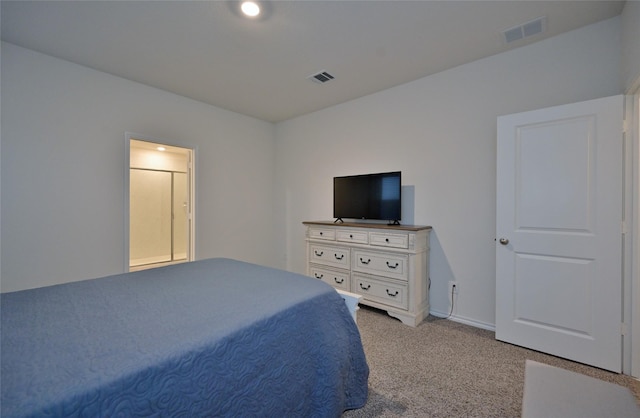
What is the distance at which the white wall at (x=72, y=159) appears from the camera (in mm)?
2508

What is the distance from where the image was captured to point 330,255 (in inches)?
136

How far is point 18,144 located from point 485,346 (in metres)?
4.56

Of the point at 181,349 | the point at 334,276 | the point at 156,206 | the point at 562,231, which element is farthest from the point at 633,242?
the point at 156,206

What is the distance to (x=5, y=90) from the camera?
247cm

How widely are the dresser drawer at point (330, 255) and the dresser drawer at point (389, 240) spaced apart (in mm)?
390

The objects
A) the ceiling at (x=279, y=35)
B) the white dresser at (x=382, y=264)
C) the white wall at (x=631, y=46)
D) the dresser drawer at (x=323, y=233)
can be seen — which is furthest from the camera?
the dresser drawer at (x=323, y=233)

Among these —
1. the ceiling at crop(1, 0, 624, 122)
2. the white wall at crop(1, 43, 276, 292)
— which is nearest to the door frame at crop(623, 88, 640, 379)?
the ceiling at crop(1, 0, 624, 122)

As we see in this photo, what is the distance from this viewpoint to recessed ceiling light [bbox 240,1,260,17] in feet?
6.44

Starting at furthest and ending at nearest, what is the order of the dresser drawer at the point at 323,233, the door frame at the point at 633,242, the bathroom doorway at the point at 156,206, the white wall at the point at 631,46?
the bathroom doorway at the point at 156,206, the dresser drawer at the point at 323,233, the door frame at the point at 633,242, the white wall at the point at 631,46

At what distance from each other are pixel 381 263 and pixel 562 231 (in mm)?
1540

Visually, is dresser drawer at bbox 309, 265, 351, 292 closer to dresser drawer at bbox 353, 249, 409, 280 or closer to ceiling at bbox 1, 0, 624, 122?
dresser drawer at bbox 353, 249, 409, 280

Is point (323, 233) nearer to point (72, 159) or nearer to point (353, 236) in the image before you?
point (353, 236)

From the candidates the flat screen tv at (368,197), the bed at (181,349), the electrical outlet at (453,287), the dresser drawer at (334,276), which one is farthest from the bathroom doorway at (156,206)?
the electrical outlet at (453,287)

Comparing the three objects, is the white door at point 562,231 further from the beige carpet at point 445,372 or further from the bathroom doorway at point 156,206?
the bathroom doorway at point 156,206
